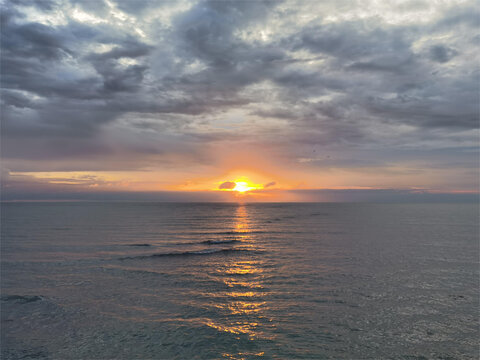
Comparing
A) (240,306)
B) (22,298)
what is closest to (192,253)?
(22,298)

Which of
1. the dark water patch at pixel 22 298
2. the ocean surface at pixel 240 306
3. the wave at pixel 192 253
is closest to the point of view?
the ocean surface at pixel 240 306

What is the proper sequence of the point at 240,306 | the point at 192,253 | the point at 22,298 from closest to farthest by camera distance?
1. the point at 240,306
2. the point at 22,298
3. the point at 192,253

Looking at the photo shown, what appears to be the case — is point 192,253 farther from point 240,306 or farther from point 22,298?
point 240,306

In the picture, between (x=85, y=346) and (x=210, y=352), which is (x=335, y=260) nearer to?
(x=210, y=352)

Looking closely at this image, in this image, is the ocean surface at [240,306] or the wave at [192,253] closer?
the ocean surface at [240,306]

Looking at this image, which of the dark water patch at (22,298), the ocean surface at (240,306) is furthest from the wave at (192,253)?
the dark water patch at (22,298)

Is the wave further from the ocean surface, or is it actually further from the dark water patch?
the dark water patch

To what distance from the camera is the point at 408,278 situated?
30.4 meters

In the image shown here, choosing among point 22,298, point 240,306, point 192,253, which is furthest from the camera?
point 192,253

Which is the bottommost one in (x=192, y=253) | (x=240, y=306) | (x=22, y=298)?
(x=192, y=253)

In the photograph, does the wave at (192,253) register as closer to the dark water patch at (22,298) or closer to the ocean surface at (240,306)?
the ocean surface at (240,306)

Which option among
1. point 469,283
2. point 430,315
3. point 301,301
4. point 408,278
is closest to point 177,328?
point 301,301

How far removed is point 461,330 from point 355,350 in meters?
8.22

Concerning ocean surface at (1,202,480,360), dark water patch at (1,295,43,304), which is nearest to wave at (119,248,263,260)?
ocean surface at (1,202,480,360)
